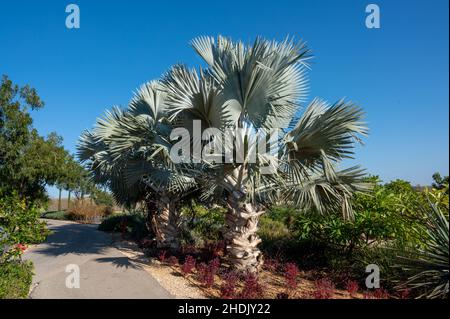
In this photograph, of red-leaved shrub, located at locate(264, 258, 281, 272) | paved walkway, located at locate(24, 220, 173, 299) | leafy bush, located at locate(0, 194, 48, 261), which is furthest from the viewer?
red-leaved shrub, located at locate(264, 258, 281, 272)

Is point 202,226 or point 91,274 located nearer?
point 91,274

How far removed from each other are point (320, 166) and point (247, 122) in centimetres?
178

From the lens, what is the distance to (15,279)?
634cm

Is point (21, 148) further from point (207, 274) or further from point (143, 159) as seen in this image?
point (207, 274)

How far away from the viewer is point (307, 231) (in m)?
8.21

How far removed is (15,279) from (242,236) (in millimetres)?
4521

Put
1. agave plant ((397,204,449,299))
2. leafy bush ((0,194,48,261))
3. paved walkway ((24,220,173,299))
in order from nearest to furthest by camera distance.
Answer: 1. agave plant ((397,204,449,299))
2. paved walkway ((24,220,173,299))
3. leafy bush ((0,194,48,261))

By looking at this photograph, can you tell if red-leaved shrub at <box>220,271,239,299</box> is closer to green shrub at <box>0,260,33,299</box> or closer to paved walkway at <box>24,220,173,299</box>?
paved walkway at <box>24,220,173,299</box>

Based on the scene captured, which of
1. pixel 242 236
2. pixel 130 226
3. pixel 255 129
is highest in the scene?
pixel 255 129

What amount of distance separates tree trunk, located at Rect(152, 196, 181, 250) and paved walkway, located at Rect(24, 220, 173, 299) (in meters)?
1.24

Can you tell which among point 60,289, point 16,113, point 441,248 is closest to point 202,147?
point 60,289

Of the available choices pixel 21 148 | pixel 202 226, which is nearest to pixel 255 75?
pixel 202 226

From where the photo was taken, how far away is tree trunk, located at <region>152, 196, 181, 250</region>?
31.8 feet
